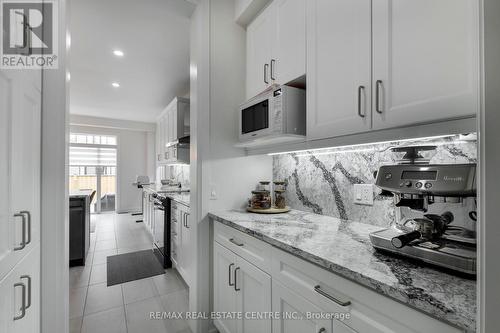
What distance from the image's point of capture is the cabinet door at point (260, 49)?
1.75 meters

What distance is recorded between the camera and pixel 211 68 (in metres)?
1.95

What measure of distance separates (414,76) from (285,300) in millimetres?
1134

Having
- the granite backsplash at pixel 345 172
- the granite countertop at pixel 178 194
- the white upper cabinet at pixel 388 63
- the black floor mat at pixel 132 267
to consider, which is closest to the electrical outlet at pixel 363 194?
the granite backsplash at pixel 345 172

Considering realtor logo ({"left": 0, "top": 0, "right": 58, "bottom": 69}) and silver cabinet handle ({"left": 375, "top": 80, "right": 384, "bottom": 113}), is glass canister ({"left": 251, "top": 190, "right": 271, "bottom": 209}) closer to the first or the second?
silver cabinet handle ({"left": 375, "top": 80, "right": 384, "bottom": 113})

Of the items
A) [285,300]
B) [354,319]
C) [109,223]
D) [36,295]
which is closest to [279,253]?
[285,300]

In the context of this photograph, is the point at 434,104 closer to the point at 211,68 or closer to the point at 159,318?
the point at 211,68

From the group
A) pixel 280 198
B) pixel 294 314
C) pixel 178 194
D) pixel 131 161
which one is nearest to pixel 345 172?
pixel 280 198

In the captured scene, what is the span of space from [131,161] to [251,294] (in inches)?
277

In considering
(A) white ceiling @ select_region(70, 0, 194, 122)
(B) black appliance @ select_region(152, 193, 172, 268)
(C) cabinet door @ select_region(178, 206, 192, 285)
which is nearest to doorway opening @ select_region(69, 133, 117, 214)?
(A) white ceiling @ select_region(70, 0, 194, 122)

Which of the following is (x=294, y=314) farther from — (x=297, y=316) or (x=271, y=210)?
(x=271, y=210)

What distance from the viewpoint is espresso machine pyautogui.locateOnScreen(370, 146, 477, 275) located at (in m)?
0.77

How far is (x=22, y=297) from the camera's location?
1.07 meters

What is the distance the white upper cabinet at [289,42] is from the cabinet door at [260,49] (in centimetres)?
6

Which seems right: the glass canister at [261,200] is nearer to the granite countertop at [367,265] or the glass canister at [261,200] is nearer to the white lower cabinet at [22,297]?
the granite countertop at [367,265]
